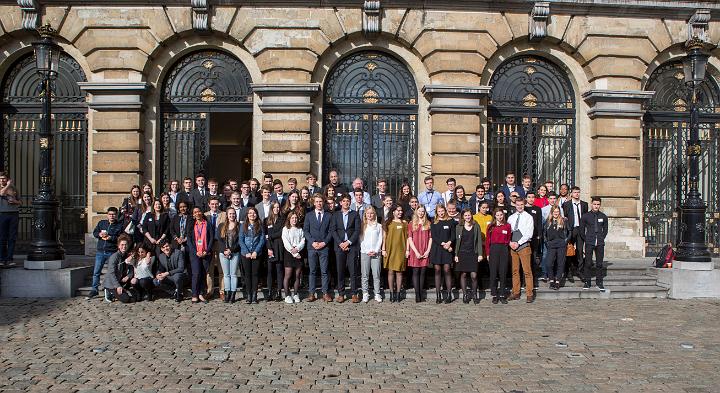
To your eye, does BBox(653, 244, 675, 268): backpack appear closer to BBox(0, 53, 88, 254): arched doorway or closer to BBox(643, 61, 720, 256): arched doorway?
BBox(643, 61, 720, 256): arched doorway

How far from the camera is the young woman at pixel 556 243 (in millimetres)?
12719

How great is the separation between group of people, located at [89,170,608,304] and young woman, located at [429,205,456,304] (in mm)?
19

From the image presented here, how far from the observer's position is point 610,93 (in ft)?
53.1

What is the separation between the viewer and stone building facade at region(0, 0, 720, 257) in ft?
52.1

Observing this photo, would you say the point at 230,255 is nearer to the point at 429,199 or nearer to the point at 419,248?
the point at 419,248

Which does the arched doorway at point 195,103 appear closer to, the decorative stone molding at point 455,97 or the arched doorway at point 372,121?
the arched doorway at point 372,121

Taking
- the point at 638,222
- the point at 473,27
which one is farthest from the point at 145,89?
the point at 638,222

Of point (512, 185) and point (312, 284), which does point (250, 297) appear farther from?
point (512, 185)

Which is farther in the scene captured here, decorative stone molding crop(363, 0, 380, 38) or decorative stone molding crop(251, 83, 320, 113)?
decorative stone molding crop(363, 0, 380, 38)

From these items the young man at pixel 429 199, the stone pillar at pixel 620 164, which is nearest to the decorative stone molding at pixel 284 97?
the young man at pixel 429 199

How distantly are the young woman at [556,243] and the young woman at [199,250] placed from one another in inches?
264

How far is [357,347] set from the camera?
8.39 metres

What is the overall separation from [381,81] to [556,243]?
21.7 feet

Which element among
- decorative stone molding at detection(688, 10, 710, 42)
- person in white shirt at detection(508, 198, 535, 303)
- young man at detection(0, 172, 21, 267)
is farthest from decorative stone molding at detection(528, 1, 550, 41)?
young man at detection(0, 172, 21, 267)
